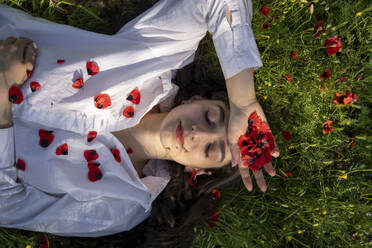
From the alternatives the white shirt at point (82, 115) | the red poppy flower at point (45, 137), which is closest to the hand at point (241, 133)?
the white shirt at point (82, 115)

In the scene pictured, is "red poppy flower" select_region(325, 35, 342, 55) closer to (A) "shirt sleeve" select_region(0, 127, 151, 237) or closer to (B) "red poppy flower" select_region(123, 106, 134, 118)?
(B) "red poppy flower" select_region(123, 106, 134, 118)

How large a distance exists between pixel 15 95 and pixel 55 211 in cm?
86

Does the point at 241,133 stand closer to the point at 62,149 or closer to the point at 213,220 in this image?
the point at 213,220

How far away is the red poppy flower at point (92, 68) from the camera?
6.05 feet

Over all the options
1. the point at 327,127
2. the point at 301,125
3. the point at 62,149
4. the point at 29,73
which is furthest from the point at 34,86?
the point at 327,127

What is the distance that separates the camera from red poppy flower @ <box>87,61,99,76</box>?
1843 mm

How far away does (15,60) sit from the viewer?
67.6 inches

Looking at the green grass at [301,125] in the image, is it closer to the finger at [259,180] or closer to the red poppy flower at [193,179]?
the red poppy flower at [193,179]

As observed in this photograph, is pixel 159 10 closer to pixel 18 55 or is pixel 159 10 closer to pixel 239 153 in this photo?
pixel 18 55

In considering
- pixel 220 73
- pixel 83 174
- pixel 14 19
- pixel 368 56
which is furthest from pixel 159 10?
pixel 368 56

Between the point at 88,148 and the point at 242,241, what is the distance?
4.74 feet

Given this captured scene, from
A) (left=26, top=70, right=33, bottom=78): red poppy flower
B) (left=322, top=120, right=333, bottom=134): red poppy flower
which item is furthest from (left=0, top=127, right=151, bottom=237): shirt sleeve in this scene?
(left=322, top=120, right=333, bottom=134): red poppy flower

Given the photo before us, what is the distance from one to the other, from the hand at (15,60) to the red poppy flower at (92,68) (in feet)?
1.27

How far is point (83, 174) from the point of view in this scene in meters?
1.96
